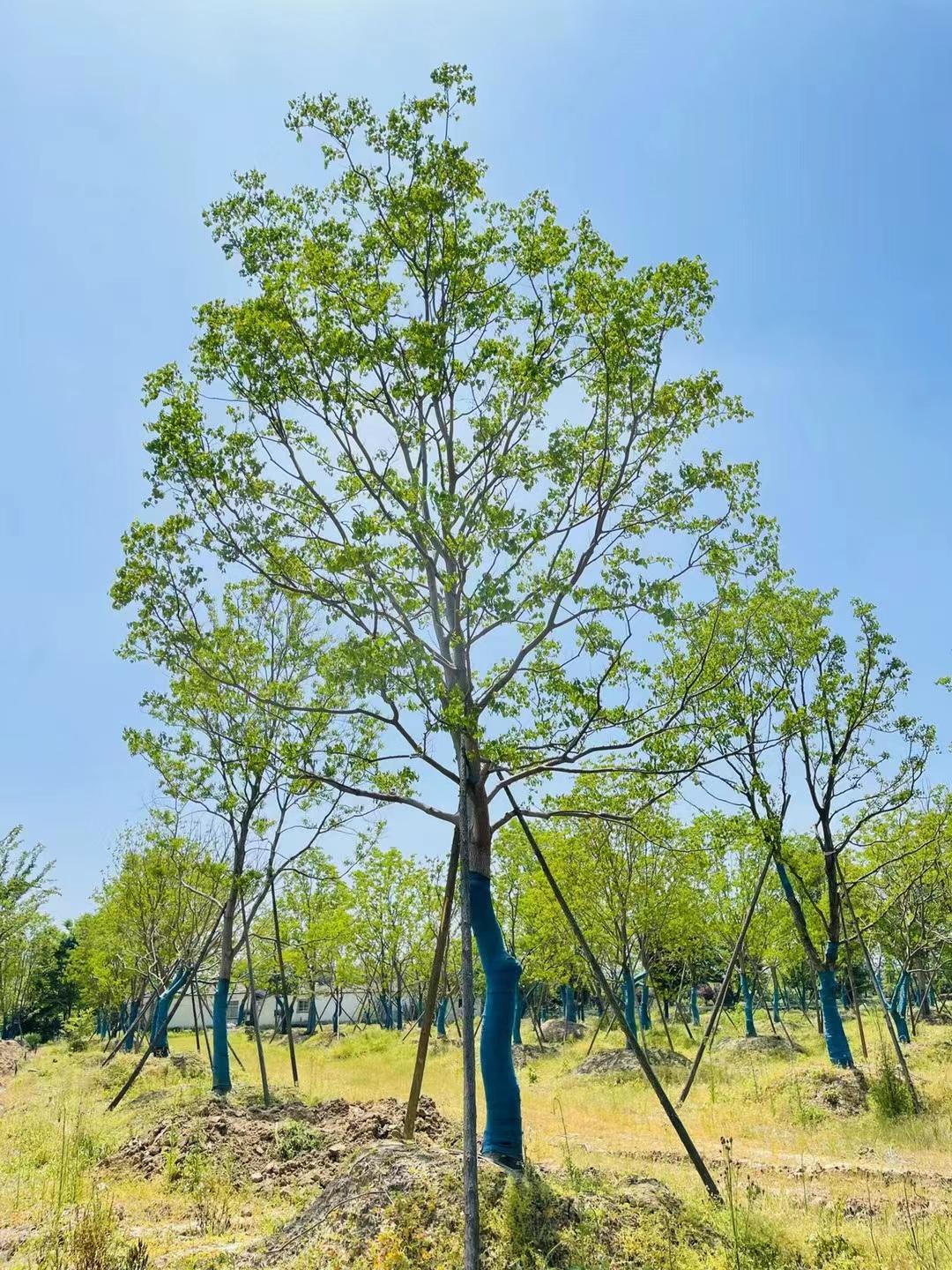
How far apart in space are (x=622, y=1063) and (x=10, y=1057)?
25.4 m

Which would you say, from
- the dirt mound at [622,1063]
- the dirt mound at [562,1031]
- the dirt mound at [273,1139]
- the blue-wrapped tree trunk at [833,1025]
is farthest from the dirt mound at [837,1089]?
the dirt mound at [562,1031]

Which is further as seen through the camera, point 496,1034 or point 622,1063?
point 622,1063

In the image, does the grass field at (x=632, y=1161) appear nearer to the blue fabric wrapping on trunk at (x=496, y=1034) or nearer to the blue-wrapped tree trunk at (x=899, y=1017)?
the blue fabric wrapping on trunk at (x=496, y=1034)

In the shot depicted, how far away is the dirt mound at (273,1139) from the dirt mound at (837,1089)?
8.39 metres

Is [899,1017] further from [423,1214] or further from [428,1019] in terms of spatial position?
[423,1214]

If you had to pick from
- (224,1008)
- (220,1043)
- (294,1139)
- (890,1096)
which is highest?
(224,1008)

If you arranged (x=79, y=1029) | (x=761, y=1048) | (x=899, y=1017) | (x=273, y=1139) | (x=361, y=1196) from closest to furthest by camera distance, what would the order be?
(x=361, y=1196), (x=273, y=1139), (x=761, y=1048), (x=899, y=1017), (x=79, y=1029)

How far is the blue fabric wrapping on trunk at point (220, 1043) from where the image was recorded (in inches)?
677

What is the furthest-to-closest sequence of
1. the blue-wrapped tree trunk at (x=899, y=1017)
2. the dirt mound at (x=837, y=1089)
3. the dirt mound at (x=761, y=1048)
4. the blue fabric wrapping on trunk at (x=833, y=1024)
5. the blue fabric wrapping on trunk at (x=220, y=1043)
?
the blue-wrapped tree trunk at (x=899, y=1017) → the dirt mound at (x=761, y=1048) → the blue fabric wrapping on trunk at (x=833, y=1024) → the blue fabric wrapping on trunk at (x=220, y=1043) → the dirt mound at (x=837, y=1089)

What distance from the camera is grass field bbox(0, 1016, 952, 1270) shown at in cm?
721

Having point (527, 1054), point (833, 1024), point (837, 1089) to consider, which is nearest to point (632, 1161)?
point (837, 1089)

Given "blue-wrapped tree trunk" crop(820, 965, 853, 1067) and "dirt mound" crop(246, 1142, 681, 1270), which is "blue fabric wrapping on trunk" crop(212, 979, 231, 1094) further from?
"blue-wrapped tree trunk" crop(820, 965, 853, 1067)

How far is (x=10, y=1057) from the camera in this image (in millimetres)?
33125

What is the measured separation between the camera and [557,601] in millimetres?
10148
